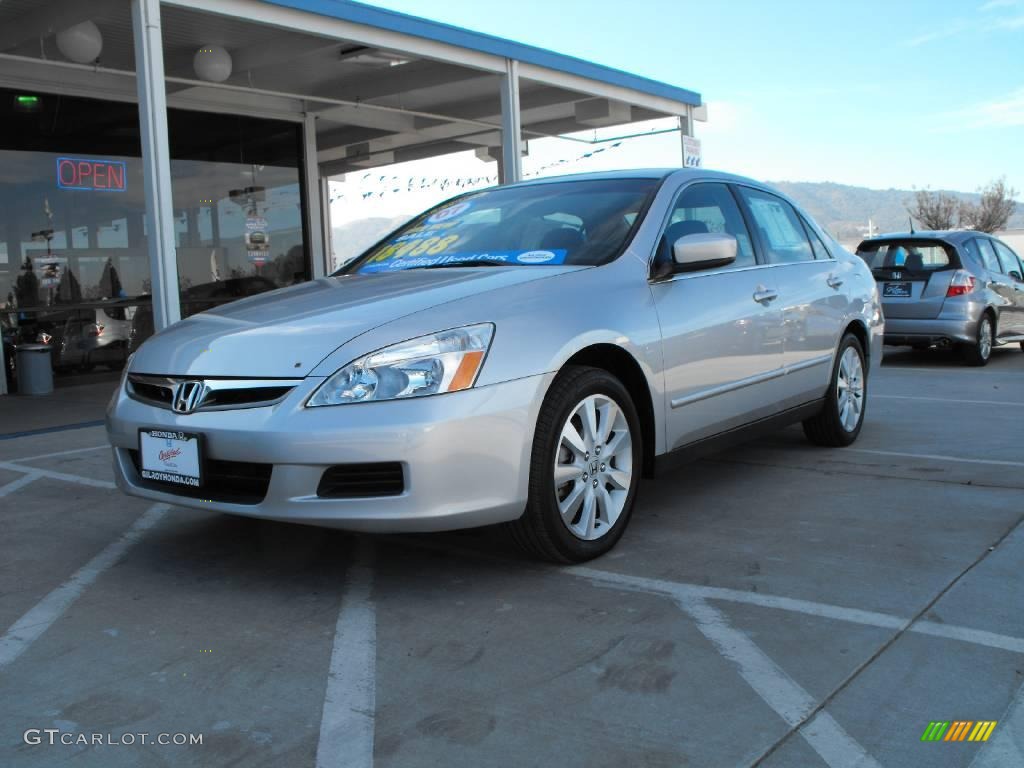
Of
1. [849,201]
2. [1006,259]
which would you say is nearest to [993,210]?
[1006,259]

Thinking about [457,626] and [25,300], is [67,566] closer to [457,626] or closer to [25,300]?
[457,626]

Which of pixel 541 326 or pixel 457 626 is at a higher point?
pixel 541 326

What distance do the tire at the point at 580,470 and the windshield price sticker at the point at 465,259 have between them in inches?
24.5

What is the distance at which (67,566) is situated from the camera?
3910 mm

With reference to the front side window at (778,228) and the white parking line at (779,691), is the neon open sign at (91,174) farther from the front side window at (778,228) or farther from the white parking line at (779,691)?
the white parking line at (779,691)

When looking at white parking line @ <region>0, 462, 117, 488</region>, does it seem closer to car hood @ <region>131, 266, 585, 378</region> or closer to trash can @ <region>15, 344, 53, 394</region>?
car hood @ <region>131, 266, 585, 378</region>

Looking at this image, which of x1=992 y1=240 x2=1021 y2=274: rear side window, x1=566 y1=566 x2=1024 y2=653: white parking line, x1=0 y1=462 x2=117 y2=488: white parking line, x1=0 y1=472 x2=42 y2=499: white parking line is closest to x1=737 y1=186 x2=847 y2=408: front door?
x1=566 y1=566 x2=1024 y2=653: white parking line

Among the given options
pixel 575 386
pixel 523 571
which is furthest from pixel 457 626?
pixel 575 386

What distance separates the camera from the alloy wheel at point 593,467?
3.59 meters

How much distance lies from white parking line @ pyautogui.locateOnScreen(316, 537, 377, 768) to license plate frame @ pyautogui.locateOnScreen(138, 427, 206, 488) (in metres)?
0.67

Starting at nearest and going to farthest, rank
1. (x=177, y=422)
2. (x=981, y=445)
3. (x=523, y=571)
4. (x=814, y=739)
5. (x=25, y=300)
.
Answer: (x=814, y=739)
(x=177, y=422)
(x=523, y=571)
(x=981, y=445)
(x=25, y=300)

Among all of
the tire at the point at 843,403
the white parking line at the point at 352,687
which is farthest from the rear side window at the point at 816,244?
the white parking line at the point at 352,687

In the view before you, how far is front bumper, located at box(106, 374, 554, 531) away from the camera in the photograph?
3.13 meters

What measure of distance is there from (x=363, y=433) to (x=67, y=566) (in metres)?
1.60
